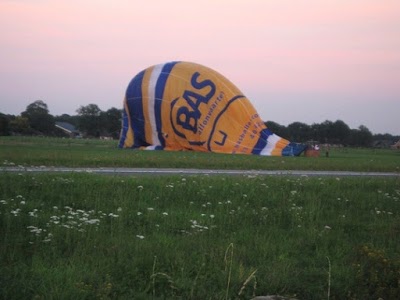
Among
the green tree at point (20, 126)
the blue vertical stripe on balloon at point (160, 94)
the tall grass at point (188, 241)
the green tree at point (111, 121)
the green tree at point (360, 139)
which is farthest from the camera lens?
the green tree at point (360, 139)

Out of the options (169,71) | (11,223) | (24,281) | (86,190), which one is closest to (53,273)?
(24,281)

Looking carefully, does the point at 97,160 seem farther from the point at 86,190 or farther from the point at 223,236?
the point at 223,236

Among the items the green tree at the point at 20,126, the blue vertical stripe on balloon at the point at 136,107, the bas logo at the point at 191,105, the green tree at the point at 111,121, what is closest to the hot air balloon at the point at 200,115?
the bas logo at the point at 191,105

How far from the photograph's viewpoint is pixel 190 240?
7.22 m

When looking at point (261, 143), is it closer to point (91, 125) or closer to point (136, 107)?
point (136, 107)

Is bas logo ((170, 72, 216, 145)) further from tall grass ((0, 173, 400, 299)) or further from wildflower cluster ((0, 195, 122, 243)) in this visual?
wildflower cluster ((0, 195, 122, 243))

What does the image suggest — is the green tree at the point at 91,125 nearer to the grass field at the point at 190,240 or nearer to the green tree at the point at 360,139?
the green tree at the point at 360,139

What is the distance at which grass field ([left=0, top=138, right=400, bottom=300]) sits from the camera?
5.62m

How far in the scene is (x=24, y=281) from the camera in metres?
5.30

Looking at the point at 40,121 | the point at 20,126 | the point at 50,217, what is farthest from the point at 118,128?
the point at 50,217

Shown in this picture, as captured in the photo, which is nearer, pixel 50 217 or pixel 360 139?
pixel 50 217

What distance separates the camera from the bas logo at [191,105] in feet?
109

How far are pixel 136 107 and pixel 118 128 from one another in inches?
3477

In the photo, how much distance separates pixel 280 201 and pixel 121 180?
3637 millimetres
